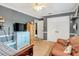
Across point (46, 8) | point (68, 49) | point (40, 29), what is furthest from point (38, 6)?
point (68, 49)

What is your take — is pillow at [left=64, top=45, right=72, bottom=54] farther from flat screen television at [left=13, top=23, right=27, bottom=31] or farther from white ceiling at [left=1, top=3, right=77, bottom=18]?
flat screen television at [left=13, top=23, right=27, bottom=31]

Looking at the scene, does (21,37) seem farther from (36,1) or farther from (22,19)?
(36,1)

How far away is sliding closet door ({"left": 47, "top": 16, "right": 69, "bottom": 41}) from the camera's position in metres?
1.81

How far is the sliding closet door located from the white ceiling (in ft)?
0.43

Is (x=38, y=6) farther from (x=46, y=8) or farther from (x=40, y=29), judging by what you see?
(x=40, y=29)

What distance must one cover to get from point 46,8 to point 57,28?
397 millimetres

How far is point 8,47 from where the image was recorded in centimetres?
169

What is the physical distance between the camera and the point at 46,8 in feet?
5.69

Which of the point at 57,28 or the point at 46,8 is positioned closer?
the point at 46,8

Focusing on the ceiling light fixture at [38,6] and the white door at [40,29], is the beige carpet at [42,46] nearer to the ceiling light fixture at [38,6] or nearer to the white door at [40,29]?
the white door at [40,29]

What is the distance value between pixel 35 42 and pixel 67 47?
0.54 meters

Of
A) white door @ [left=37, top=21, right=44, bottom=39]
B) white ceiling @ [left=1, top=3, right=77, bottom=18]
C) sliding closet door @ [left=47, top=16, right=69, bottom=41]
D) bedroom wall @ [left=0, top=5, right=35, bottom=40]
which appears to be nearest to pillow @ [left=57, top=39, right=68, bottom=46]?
sliding closet door @ [left=47, top=16, right=69, bottom=41]

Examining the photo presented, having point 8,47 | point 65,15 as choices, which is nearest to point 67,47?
point 65,15

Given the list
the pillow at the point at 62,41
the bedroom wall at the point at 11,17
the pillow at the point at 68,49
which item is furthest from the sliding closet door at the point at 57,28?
the bedroom wall at the point at 11,17
